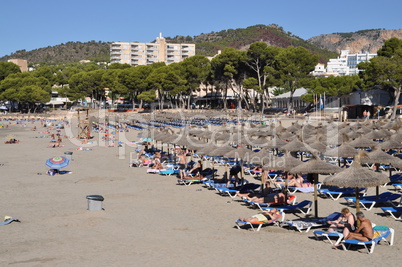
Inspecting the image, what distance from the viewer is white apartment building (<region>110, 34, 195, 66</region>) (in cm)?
13850

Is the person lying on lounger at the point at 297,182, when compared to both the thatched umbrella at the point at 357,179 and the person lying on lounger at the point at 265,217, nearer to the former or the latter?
the person lying on lounger at the point at 265,217

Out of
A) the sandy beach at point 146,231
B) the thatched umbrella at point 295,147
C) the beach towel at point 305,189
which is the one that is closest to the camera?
the sandy beach at point 146,231

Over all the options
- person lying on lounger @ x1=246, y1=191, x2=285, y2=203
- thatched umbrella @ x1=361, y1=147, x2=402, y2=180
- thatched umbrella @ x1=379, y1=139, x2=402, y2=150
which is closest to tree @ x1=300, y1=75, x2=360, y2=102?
thatched umbrella @ x1=379, y1=139, x2=402, y2=150

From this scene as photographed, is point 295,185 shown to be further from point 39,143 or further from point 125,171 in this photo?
point 39,143

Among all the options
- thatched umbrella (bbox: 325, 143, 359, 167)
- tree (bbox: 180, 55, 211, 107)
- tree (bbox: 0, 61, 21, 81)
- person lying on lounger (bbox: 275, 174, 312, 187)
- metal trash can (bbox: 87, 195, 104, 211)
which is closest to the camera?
metal trash can (bbox: 87, 195, 104, 211)

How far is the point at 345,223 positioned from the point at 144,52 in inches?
5286

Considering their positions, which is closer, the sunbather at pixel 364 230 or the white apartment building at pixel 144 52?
the sunbather at pixel 364 230

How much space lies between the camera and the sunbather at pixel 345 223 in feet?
31.3

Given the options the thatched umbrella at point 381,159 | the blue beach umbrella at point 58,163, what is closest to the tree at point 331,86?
the blue beach umbrella at point 58,163

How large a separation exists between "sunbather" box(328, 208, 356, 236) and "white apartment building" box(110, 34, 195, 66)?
5214 inches

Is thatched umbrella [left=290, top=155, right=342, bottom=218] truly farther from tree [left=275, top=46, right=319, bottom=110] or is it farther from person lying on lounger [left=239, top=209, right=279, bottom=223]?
tree [left=275, top=46, right=319, bottom=110]

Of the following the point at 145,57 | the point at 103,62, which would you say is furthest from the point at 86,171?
the point at 103,62

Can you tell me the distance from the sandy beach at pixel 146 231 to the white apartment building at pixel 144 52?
123 m

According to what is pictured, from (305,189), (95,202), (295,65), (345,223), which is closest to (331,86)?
(295,65)
